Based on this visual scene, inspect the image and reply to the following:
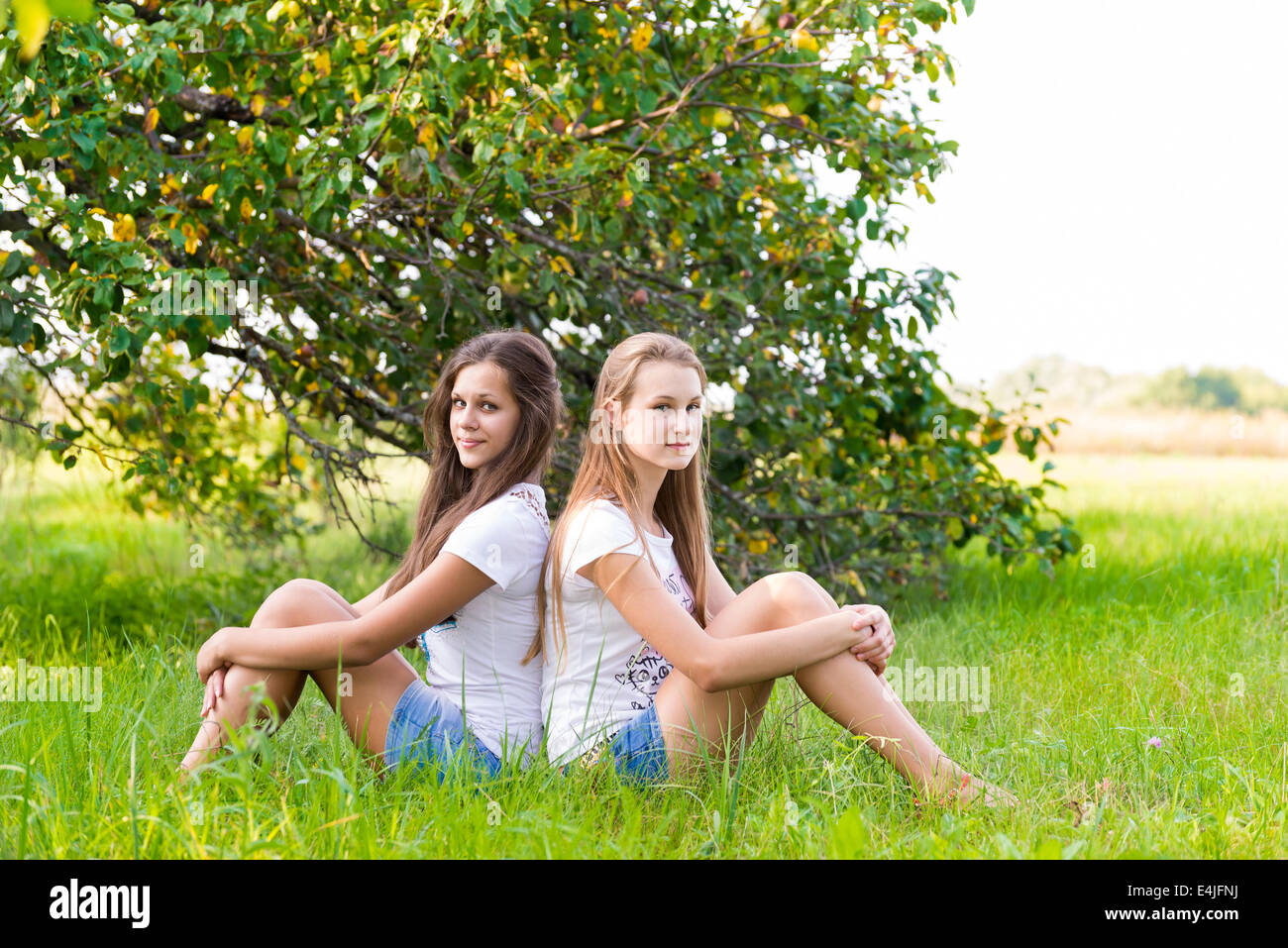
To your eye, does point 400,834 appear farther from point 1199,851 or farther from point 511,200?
point 511,200

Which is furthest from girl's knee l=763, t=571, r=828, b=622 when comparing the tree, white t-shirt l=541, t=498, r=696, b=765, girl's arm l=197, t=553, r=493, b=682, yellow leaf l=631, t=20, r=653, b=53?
yellow leaf l=631, t=20, r=653, b=53

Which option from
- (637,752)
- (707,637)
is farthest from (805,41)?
(637,752)

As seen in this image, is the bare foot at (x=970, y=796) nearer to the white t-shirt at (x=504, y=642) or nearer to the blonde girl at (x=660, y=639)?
the blonde girl at (x=660, y=639)

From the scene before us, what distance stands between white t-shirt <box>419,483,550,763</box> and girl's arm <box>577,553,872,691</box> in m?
0.18

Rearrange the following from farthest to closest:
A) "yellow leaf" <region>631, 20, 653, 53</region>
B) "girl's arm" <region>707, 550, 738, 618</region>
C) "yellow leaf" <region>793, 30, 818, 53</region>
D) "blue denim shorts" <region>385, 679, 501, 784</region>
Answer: "yellow leaf" <region>631, 20, 653, 53</region> < "yellow leaf" <region>793, 30, 818, 53</region> < "girl's arm" <region>707, 550, 738, 618</region> < "blue denim shorts" <region>385, 679, 501, 784</region>

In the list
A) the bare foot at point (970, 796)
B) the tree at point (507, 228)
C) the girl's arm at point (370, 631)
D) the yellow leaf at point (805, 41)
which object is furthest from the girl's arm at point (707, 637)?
the yellow leaf at point (805, 41)

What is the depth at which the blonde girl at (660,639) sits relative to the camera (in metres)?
2.38

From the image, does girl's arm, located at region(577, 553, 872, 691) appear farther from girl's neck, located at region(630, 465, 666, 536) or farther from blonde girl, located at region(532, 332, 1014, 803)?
girl's neck, located at region(630, 465, 666, 536)

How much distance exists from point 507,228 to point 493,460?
65.2 inches

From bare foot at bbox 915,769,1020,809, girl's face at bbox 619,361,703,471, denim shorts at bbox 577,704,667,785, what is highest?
girl's face at bbox 619,361,703,471

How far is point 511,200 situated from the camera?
12.2ft

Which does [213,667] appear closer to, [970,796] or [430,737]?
[430,737]

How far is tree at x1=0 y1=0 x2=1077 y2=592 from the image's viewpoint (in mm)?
3342

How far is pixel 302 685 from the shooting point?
8.29 ft
